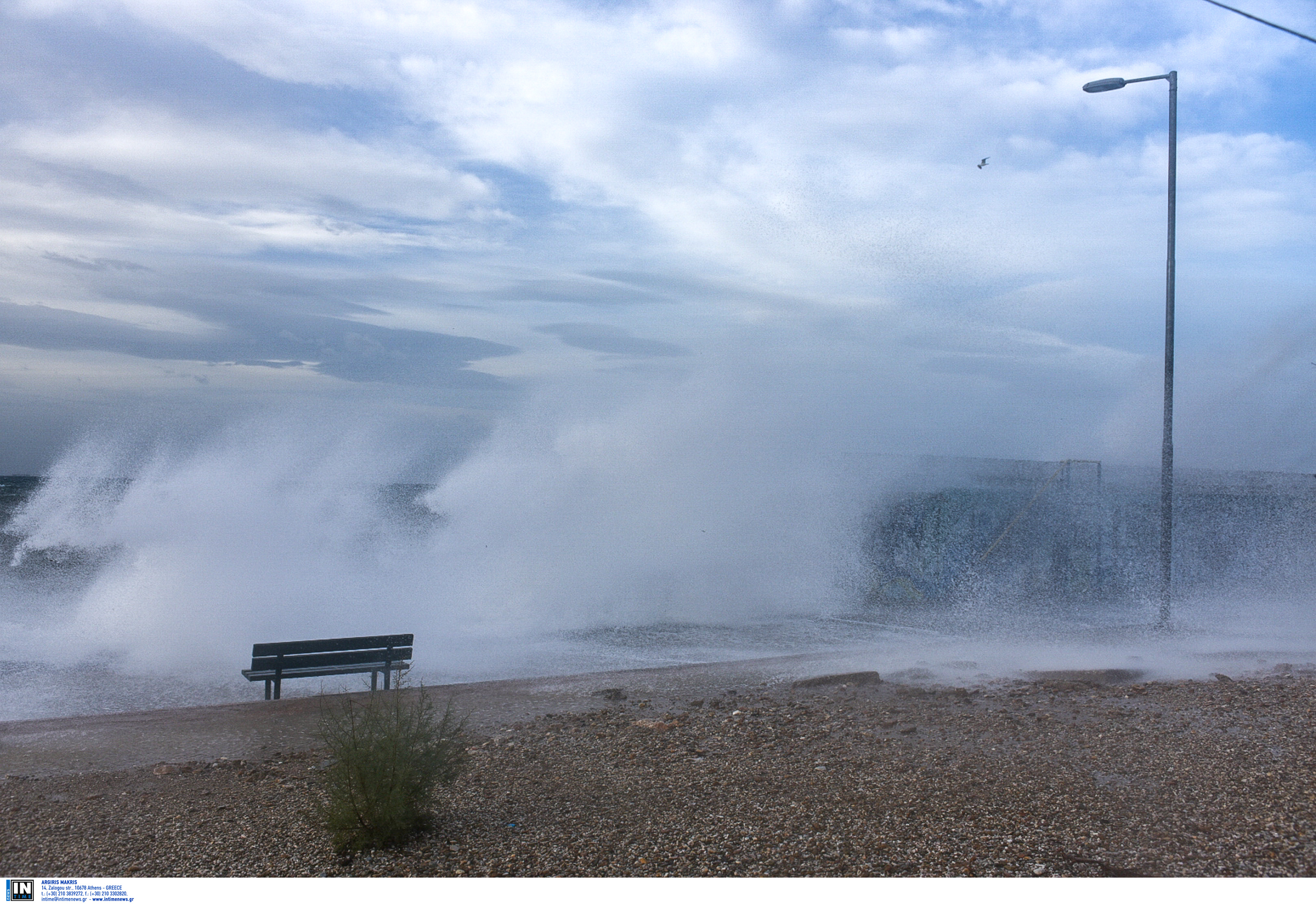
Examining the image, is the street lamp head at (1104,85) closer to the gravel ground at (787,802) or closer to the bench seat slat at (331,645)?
the gravel ground at (787,802)

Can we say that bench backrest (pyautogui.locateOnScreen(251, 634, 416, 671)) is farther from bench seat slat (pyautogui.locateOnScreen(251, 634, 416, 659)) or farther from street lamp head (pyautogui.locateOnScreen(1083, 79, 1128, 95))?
street lamp head (pyautogui.locateOnScreen(1083, 79, 1128, 95))

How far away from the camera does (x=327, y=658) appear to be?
9484mm

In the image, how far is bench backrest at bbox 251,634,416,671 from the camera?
9.14m

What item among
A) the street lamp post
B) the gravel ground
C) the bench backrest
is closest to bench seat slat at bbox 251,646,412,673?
the bench backrest

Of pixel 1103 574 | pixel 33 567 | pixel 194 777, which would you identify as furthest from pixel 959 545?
pixel 33 567

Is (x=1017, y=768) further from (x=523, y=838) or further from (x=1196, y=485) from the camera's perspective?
(x=1196, y=485)

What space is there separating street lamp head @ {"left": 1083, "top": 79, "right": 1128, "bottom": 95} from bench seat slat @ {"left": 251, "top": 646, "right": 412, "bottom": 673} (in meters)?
11.0

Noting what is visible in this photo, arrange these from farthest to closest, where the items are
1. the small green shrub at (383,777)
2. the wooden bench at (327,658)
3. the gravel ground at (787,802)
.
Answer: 1. the wooden bench at (327,658)
2. the small green shrub at (383,777)
3. the gravel ground at (787,802)

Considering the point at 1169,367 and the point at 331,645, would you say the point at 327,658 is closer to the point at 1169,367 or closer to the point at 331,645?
the point at 331,645

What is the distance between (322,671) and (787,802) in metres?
6.24

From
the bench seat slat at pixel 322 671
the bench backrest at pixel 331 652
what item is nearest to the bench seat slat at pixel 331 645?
the bench backrest at pixel 331 652

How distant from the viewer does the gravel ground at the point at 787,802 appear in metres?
4.09

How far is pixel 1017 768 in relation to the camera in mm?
5363

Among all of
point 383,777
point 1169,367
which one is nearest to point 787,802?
point 383,777
